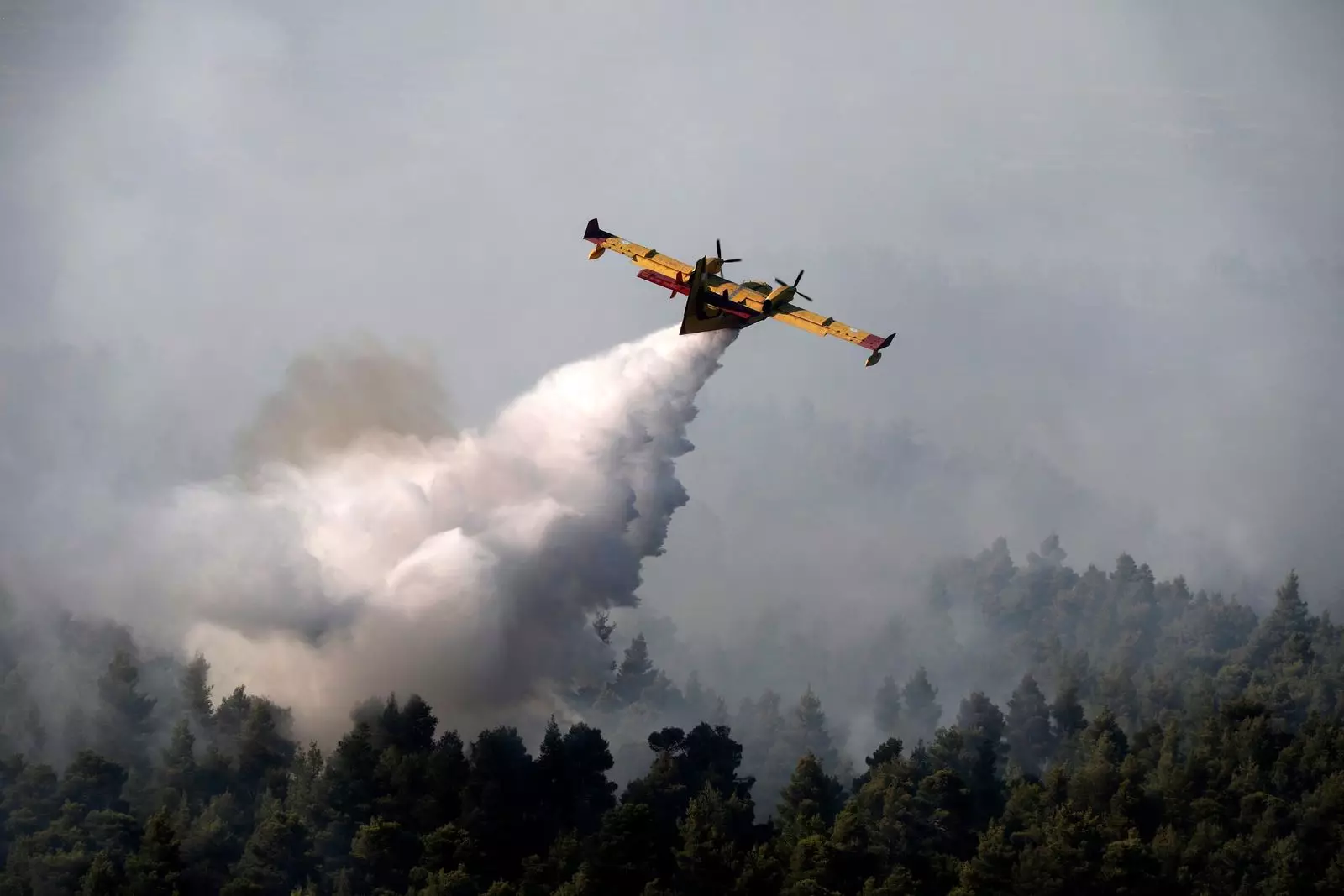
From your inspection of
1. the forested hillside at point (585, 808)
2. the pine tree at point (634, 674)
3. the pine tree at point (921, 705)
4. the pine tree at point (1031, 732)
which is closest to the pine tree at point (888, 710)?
the pine tree at point (921, 705)

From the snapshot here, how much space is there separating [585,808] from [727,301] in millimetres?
33997

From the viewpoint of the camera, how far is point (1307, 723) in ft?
464

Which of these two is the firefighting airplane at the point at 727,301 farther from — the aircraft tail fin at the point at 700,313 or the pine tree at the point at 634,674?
the pine tree at the point at 634,674

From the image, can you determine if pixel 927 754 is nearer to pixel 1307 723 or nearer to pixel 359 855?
pixel 1307 723

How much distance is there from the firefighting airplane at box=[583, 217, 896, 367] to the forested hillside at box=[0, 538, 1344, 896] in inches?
1124

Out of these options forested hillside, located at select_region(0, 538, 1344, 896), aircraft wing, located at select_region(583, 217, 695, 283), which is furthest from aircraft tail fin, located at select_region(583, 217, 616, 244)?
forested hillside, located at select_region(0, 538, 1344, 896)

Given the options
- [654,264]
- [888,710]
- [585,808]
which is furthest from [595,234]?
[888,710]

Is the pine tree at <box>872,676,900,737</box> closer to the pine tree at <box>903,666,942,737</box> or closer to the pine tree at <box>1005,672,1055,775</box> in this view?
the pine tree at <box>903,666,942,737</box>

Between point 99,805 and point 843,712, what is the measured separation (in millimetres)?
84800

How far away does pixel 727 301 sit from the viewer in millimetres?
121938

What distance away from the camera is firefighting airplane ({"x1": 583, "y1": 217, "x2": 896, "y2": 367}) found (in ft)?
394

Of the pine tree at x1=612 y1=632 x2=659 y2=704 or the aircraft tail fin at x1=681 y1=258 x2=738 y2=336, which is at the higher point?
the aircraft tail fin at x1=681 y1=258 x2=738 y2=336

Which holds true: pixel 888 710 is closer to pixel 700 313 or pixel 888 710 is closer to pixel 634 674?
pixel 634 674

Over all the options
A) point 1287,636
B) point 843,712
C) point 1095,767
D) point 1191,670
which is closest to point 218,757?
point 1095,767
